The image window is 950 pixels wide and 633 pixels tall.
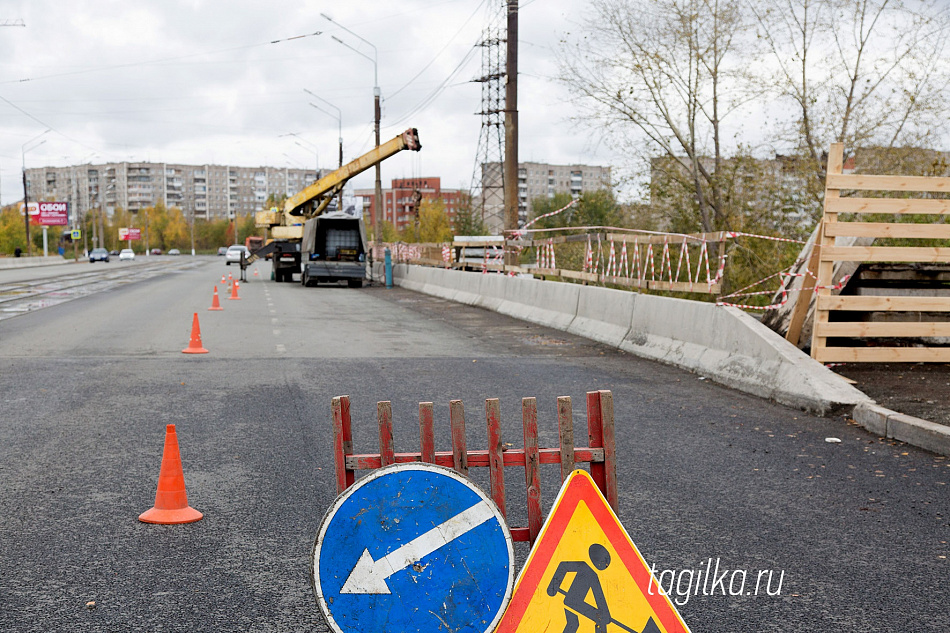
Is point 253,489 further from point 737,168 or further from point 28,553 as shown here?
point 737,168

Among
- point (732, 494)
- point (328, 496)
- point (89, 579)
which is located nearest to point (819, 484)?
point (732, 494)

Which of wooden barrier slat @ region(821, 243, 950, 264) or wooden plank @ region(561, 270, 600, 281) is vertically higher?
wooden barrier slat @ region(821, 243, 950, 264)

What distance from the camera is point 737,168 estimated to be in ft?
66.3

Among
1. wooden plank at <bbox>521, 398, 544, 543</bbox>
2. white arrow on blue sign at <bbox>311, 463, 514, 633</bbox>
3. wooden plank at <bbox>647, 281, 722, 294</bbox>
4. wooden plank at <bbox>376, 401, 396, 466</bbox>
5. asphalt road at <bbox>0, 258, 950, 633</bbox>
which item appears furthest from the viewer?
wooden plank at <bbox>647, 281, 722, 294</bbox>

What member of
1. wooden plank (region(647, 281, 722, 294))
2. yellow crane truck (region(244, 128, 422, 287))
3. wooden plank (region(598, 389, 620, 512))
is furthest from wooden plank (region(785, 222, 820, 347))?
yellow crane truck (region(244, 128, 422, 287))

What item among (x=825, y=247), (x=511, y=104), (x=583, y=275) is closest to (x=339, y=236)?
(x=511, y=104)

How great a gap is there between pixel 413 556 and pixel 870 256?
26.4 ft

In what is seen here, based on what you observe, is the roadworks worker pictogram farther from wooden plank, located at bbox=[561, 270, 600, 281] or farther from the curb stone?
wooden plank, located at bbox=[561, 270, 600, 281]

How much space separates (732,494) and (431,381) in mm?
5270

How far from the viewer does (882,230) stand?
996 centimetres

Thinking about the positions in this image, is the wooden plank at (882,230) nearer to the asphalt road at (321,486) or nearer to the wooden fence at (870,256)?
the wooden fence at (870,256)

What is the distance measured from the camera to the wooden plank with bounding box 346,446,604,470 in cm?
345

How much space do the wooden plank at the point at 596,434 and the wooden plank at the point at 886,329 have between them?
701cm

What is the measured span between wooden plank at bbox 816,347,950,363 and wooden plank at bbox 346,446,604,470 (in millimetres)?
7087
